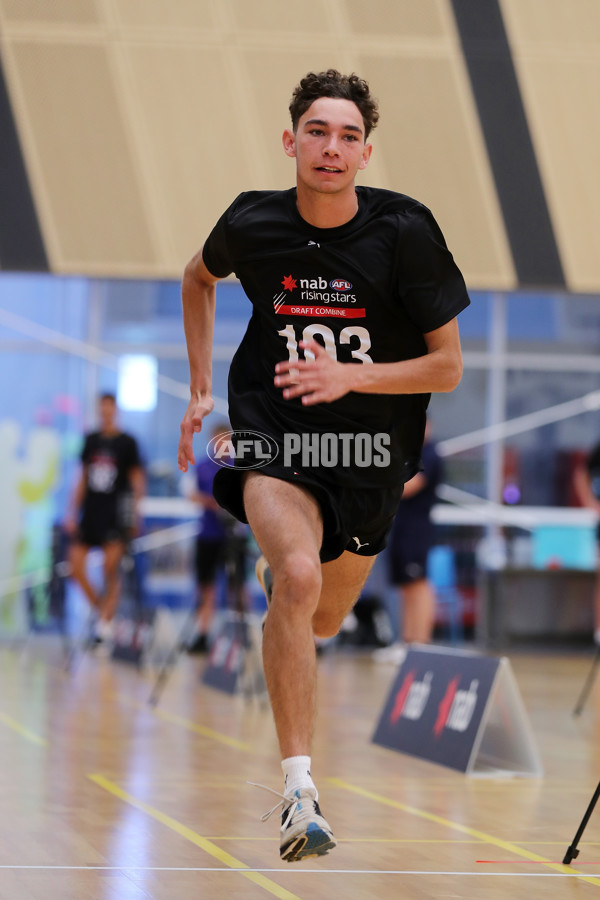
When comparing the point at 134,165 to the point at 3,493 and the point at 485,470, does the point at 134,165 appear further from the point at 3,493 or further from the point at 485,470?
the point at 485,470

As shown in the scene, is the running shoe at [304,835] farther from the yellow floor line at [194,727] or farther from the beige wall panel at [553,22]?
the beige wall panel at [553,22]

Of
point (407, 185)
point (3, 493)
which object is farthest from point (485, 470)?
point (3, 493)

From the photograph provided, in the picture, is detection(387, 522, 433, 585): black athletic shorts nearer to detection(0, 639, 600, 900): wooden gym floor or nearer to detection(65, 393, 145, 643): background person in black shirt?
detection(0, 639, 600, 900): wooden gym floor

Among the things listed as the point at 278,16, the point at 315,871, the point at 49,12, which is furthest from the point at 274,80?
the point at 315,871

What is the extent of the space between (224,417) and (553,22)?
16.9 ft

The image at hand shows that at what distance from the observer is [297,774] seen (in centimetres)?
320

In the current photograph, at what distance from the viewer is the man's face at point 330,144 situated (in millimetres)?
3613

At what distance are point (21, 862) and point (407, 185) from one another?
7888 millimetres

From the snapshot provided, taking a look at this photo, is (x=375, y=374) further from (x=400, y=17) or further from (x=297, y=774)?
(x=400, y=17)

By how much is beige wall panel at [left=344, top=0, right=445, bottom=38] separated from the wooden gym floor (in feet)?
19.1

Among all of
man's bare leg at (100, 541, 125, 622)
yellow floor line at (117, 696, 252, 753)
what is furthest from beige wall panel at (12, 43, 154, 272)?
yellow floor line at (117, 696, 252, 753)

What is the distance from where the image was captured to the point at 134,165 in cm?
1045

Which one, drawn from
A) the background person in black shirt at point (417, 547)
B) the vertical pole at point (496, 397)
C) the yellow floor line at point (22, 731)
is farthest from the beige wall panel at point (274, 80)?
the yellow floor line at point (22, 731)

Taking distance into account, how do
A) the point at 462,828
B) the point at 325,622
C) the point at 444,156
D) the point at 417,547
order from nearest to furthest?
the point at 325,622
the point at 462,828
the point at 417,547
the point at 444,156
